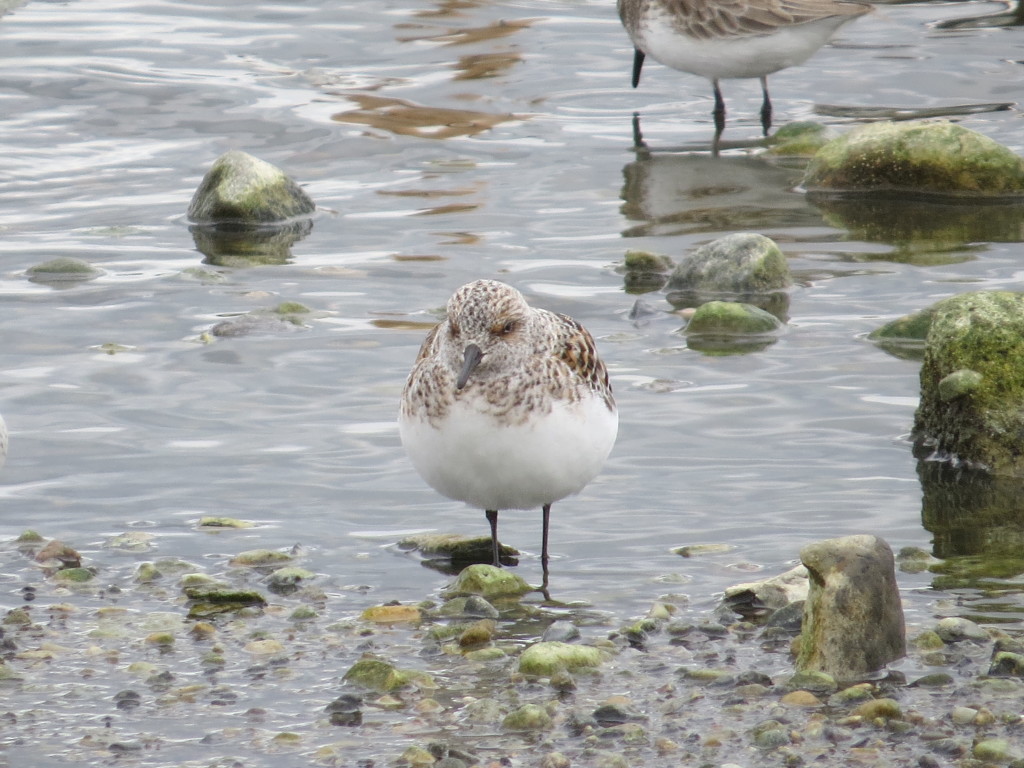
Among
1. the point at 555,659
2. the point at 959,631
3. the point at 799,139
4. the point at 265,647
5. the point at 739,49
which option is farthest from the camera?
the point at 739,49

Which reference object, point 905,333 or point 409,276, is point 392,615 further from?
point 409,276

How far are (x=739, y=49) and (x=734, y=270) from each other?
18.6 ft

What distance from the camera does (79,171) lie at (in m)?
15.9

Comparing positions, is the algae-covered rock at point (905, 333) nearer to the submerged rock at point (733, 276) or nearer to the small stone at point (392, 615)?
the submerged rock at point (733, 276)

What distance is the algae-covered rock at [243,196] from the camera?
46.1 ft

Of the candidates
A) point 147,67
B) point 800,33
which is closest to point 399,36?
point 147,67

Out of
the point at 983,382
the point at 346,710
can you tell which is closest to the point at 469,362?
the point at 346,710

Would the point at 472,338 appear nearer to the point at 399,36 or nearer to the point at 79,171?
the point at 79,171

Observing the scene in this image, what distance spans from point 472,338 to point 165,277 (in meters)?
5.90

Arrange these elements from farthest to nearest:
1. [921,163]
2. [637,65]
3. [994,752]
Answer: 1. [637,65]
2. [921,163]
3. [994,752]

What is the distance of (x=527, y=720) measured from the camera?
5895 millimetres

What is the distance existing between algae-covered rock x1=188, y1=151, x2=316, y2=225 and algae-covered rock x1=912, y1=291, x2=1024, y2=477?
6.93 m

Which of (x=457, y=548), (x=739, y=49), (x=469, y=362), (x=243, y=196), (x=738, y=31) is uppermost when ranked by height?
(x=738, y=31)

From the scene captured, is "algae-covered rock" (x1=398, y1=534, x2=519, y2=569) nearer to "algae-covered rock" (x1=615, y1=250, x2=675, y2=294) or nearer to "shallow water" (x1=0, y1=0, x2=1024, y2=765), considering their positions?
"shallow water" (x1=0, y1=0, x2=1024, y2=765)
